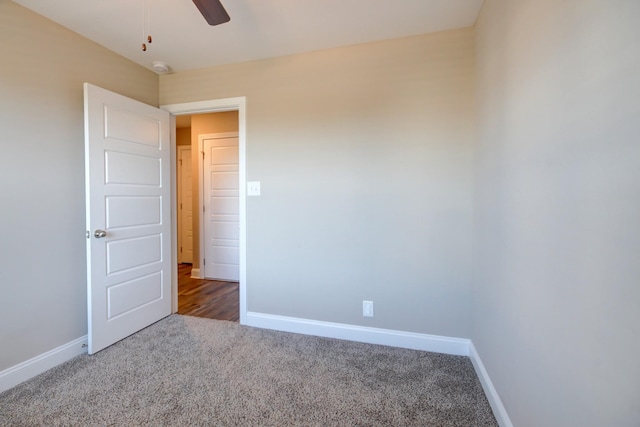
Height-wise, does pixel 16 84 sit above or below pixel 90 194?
above

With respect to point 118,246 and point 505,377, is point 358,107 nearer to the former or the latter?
point 505,377

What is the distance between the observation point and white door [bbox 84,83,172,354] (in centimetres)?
216

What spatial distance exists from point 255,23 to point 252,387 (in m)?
2.54

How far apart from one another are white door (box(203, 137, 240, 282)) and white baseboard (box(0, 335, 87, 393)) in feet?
6.74

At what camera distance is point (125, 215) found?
2395 mm

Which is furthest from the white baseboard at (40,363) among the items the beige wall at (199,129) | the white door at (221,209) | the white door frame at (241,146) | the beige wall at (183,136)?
the beige wall at (183,136)

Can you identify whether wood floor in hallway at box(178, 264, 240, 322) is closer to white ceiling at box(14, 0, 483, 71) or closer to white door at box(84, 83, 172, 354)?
white door at box(84, 83, 172, 354)

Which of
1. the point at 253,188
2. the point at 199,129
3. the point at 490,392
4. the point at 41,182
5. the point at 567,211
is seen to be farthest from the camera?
the point at 199,129

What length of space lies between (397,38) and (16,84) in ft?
8.94

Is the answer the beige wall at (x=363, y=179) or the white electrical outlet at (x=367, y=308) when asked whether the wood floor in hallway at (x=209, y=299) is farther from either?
the white electrical outlet at (x=367, y=308)

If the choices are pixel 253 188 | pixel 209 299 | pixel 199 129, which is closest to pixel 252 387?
pixel 253 188

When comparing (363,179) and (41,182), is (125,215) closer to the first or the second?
(41,182)

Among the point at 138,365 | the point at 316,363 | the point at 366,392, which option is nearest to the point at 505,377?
the point at 366,392

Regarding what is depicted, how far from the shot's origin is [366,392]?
1740 millimetres
